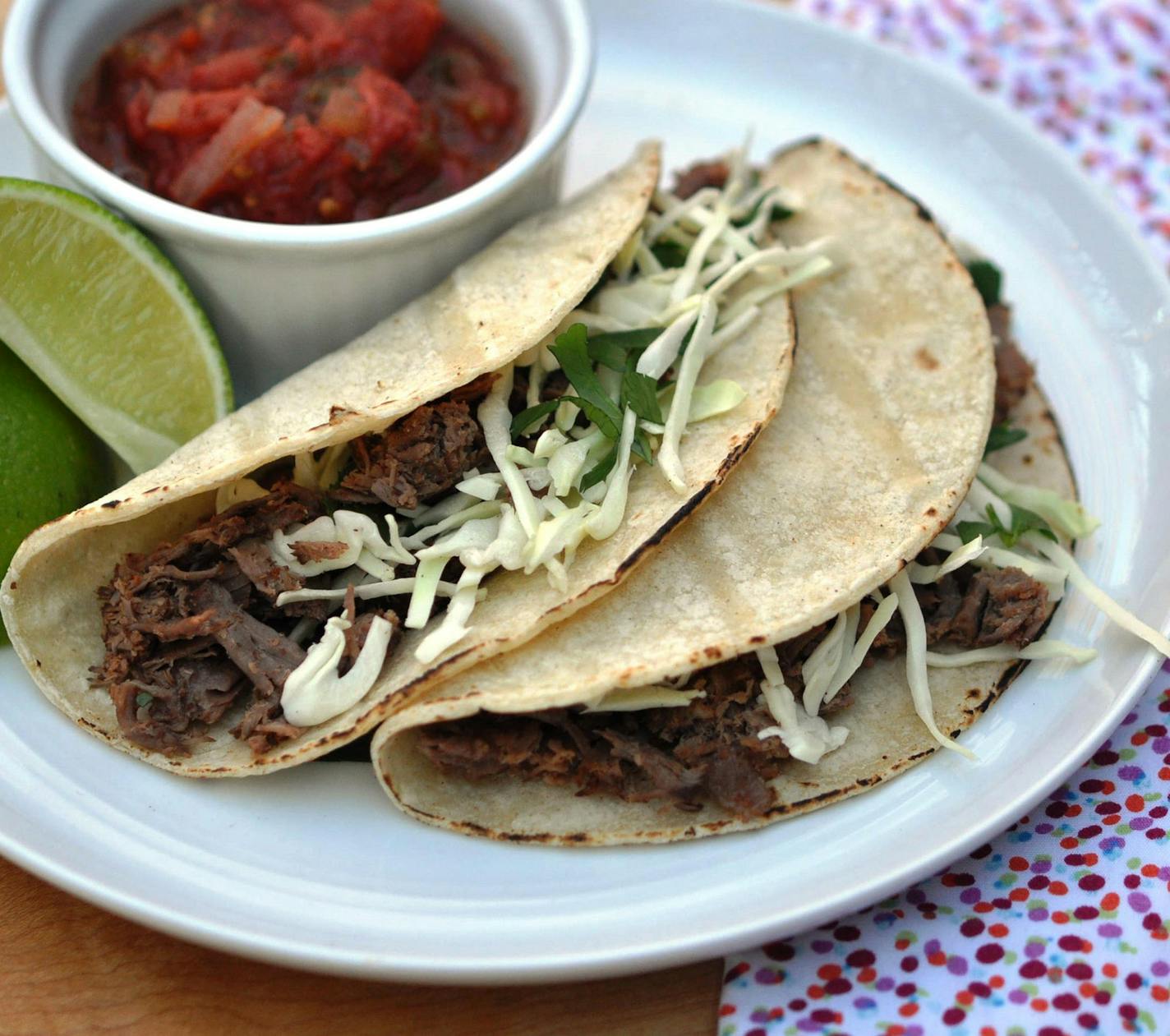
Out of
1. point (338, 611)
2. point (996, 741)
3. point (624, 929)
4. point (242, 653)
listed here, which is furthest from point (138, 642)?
point (996, 741)

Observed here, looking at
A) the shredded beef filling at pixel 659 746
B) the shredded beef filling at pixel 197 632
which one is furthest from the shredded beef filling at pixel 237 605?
the shredded beef filling at pixel 659 746

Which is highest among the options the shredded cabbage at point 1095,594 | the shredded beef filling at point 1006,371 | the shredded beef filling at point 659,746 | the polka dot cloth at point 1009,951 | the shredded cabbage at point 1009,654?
the shredded beef filling at point 1006,371

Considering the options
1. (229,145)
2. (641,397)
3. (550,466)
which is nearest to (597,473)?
(550,466)

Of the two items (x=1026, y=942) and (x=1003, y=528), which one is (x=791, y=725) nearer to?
(x=1026, y=942)

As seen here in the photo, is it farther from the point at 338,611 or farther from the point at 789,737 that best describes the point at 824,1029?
the point at 338,611

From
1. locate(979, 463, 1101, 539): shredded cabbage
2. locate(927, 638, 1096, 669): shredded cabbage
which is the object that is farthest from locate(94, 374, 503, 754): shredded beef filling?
locate(979, 463, 1101, 539): shredded cabbage

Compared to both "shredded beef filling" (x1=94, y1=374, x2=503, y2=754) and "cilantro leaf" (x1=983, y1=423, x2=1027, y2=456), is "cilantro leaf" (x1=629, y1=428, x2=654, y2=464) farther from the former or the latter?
"cilantro leaf" (x1=983, y1=423, x2=1027, y2=456)

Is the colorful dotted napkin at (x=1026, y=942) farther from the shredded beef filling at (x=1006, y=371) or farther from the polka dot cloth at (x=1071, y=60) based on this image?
the polka dot cloth at (x=1071, y=60)
